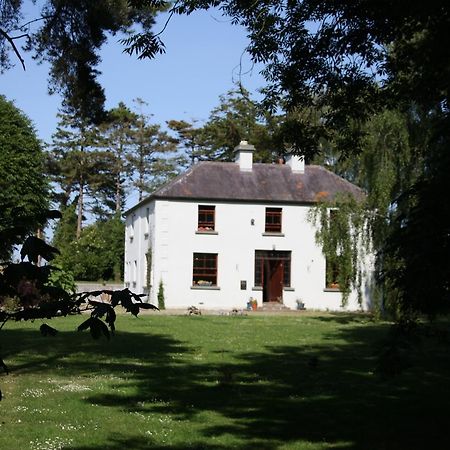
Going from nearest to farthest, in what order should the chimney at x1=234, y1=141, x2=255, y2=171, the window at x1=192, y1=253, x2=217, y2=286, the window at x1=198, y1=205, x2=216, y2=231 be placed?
the window at x1=192, y1=253, x2=217, y2=286
the window at x1=198, y1=205, x2=216, y2=231
the chimney at x1=234, y1=141, x2=255, y2=171

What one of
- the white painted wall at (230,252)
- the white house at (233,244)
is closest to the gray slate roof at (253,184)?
the white house at (233,244)

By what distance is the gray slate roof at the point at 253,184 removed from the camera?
34.5 m

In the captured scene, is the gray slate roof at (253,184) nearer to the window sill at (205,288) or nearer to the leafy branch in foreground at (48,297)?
the window sill at (205,288)

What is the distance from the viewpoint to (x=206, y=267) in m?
34.5

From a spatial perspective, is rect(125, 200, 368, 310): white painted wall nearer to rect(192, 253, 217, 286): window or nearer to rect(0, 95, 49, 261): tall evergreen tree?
rect(192, 253, 217, 286): window

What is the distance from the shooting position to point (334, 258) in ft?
87.4

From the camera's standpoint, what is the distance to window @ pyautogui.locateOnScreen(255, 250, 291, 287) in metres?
35.0

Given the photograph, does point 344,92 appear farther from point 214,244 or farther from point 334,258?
point 214,244

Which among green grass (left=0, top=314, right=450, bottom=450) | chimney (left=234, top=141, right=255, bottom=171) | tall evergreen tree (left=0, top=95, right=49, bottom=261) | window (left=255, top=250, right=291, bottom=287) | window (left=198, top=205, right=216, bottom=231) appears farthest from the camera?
chimney (left=234, top=141, right=255, bottom=171)

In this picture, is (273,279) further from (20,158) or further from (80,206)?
(80,206)

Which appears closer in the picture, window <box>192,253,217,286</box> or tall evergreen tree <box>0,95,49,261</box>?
tall evergreen tree <box>0,95,49,261</box>

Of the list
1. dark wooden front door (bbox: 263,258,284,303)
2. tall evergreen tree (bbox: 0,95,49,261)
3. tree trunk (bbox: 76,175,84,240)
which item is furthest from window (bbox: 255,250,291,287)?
tree trunk (bbox: 76,175,84,240)

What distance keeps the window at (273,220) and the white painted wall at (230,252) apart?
299mm

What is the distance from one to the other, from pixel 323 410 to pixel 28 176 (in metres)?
26.6
